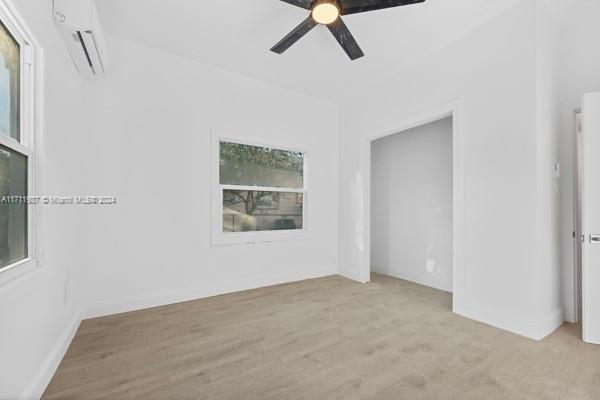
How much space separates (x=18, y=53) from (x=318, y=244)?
12.1 feet

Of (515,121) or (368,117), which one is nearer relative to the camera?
(515,121)

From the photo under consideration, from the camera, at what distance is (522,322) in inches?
92.0

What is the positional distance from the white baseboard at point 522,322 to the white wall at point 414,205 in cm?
104

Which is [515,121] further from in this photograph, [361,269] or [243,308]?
[243,308]

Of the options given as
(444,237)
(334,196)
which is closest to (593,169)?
(444,237)

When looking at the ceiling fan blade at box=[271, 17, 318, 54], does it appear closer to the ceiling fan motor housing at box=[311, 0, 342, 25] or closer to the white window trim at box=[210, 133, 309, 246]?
the ceiling fan motor housing at box=[311, 0, 342, 25]

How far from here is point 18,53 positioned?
1566 millimetres

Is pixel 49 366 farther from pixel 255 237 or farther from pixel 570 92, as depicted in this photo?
pixel 570 92

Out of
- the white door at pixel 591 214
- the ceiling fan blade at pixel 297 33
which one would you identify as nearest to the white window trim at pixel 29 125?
the ceiling fan blade at pixel 297 33

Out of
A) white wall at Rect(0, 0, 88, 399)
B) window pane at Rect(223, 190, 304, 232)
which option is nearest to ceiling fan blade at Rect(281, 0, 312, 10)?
white wall at Rect(0, 0, 88, 399)

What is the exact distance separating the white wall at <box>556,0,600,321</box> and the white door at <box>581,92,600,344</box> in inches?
15.9

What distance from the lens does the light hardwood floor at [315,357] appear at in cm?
165

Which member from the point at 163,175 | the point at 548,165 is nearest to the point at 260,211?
the point at 163,175

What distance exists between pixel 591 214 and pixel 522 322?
103 centimetres
